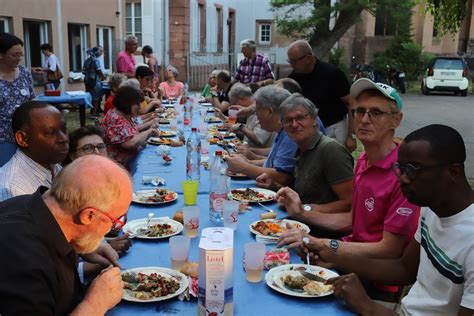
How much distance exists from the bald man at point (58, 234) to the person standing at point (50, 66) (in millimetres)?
10543

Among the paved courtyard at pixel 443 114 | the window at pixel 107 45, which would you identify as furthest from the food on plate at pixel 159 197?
the window at pixel 107 45

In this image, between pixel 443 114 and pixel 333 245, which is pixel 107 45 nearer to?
pixel 443 114

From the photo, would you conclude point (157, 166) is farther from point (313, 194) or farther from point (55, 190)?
point (55, 190)

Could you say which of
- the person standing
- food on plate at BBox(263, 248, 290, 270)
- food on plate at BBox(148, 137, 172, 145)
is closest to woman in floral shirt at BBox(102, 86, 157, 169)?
food on plate at BBox(148, 137, 172, 145)

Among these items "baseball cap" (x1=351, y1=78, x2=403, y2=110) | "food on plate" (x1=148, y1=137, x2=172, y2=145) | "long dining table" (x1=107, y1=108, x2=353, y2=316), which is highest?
"baseball cap" (x1=351, y1=78, x2=403, y2=110)

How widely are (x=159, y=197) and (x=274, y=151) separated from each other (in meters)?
1.16

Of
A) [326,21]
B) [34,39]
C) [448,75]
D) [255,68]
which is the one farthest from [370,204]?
[448,75]

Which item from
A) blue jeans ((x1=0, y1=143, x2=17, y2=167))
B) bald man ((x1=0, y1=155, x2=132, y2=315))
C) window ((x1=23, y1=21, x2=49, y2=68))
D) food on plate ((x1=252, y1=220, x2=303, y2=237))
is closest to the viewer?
bald man ((x1=0, y1=155, x2=132, y2=315))

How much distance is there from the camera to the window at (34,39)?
1194cm

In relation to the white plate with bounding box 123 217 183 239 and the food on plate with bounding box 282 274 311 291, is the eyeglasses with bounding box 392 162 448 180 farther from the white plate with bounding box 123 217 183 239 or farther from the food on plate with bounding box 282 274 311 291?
the white plate with bounding box 123 217 183 239

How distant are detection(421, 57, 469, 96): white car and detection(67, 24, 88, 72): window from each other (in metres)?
13.9

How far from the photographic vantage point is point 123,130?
4.78 m

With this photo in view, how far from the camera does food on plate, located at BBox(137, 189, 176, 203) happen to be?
319 centimetres

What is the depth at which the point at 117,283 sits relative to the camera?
1.76 meters
